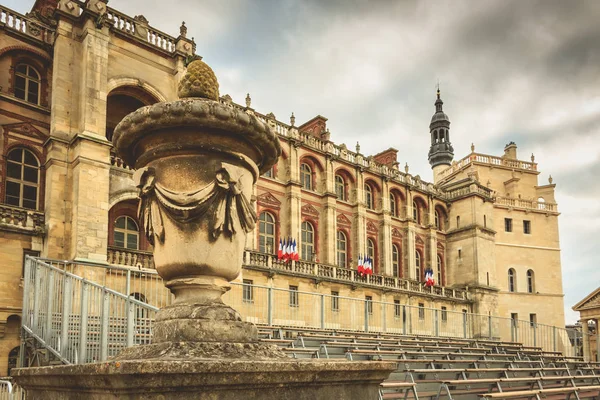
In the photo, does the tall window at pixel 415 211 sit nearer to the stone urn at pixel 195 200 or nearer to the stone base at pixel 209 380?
the stone urn at pixel 195 200

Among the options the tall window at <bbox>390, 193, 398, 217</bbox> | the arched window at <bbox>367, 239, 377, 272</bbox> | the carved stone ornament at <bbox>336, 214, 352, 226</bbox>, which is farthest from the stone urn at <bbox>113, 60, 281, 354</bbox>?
the tall window at <bbox>390, 193, 398, 217</bbox>

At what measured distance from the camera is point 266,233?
3052 centimetres

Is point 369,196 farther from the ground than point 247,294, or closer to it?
farther from the ground

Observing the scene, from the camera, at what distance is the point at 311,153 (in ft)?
109

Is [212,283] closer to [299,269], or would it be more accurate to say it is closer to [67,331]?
[67,331]

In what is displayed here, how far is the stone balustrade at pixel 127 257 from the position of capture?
20.1 metres

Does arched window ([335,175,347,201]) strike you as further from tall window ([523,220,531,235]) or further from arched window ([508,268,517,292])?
tall window ([523,220,531,235])

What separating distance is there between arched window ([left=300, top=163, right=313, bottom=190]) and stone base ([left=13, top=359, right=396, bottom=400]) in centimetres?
2926

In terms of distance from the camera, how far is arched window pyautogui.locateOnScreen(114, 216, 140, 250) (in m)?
22.4

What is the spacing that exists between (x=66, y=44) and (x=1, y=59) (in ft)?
8.01

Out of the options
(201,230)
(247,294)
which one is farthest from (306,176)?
(201,230)

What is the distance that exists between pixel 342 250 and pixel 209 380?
32.2 metres

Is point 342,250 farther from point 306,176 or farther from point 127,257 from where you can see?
point 127,257

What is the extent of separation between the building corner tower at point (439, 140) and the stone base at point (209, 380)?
61.0 meters
